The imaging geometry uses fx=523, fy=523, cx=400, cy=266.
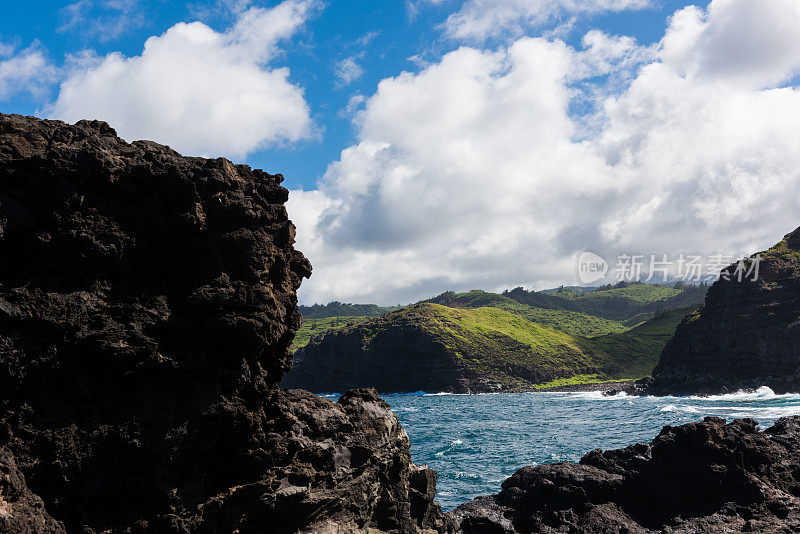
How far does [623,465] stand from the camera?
84.6 ft

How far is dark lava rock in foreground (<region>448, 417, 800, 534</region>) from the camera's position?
2183 cm

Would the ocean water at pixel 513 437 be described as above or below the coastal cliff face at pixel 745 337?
below

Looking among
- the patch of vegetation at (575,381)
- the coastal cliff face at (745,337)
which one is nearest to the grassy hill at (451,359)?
the patch of vegetation at (575,381)

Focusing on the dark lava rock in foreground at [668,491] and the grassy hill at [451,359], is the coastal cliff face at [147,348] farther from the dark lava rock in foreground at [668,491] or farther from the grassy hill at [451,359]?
the grassy hill at [451,359]

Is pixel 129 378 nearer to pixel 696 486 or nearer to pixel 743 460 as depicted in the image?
pixel 696 486

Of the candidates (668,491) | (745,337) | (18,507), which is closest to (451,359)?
(745,337)

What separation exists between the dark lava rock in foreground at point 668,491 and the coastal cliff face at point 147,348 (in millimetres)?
11589

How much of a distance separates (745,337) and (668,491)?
9771 centimetres

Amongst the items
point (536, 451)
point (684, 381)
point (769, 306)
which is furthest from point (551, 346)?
point (536, 451)

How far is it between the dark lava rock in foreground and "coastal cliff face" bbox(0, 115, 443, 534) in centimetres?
1159

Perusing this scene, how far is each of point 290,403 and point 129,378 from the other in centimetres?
550

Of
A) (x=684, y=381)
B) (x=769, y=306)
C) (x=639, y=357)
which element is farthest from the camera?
(x=639, y=357)

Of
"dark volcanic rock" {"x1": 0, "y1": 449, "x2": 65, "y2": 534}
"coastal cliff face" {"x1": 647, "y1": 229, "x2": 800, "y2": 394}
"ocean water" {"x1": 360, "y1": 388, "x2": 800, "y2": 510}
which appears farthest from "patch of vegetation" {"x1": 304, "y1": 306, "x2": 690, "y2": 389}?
"dark volcanic rock" {"x1": 0, "y1": 449, "x2": 65, "y2": 534}

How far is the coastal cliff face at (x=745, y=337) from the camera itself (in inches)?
3821
